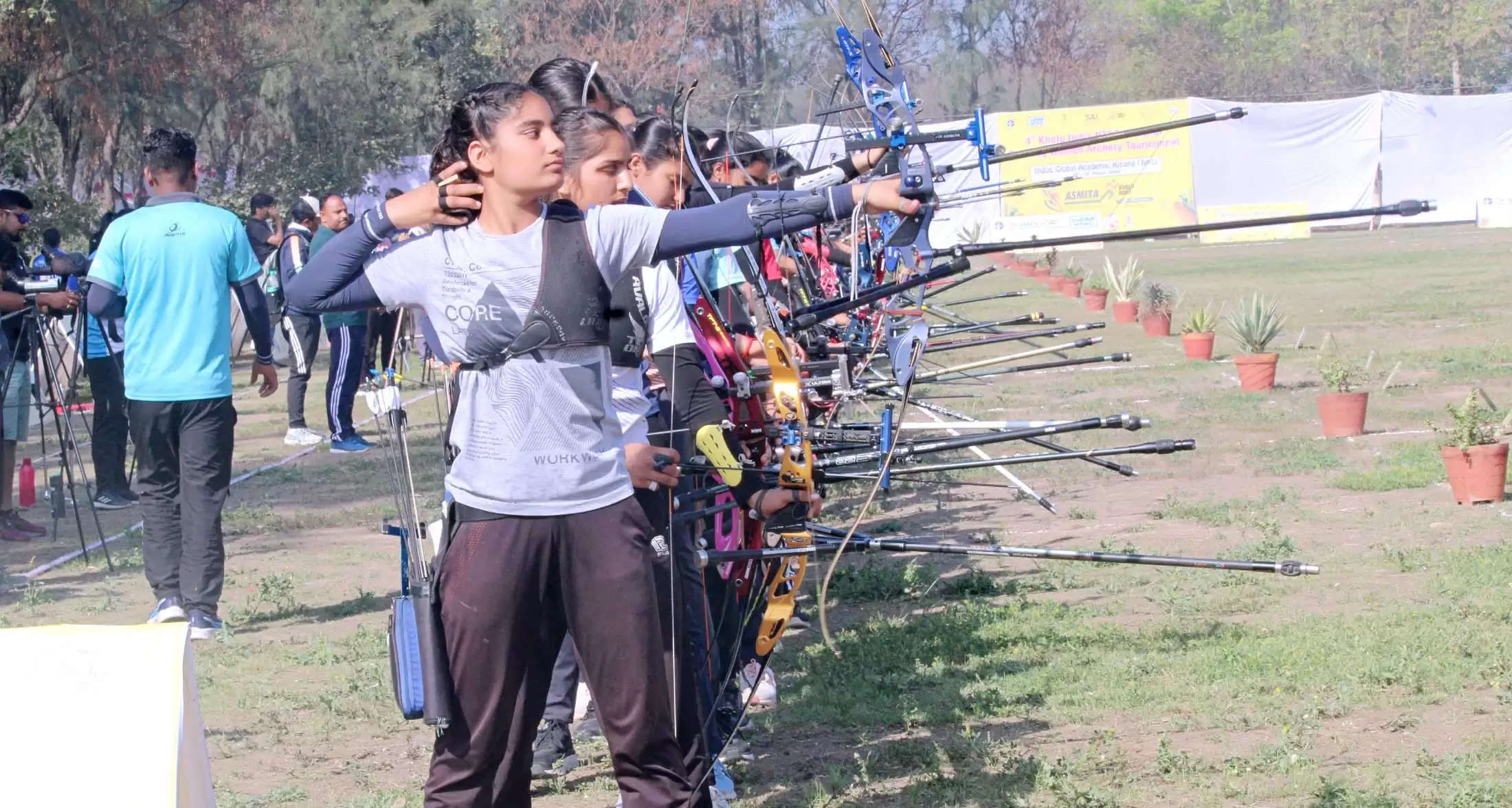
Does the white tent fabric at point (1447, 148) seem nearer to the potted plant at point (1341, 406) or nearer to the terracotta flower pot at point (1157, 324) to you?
the terracotta flower pot at point (1157, 324)

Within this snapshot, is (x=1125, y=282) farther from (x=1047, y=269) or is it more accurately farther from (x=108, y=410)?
(x=108, y=410)

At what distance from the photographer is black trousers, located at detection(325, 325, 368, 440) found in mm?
13117

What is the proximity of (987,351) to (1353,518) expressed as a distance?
12438 mm

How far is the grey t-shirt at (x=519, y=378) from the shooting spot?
3270mm

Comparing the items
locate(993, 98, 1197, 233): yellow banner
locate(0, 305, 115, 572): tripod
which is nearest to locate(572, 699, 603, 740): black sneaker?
locate(0, 305, 115, 572): tripod

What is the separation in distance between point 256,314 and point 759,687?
3011mm

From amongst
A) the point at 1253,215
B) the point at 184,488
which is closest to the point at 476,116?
the point at 184,488

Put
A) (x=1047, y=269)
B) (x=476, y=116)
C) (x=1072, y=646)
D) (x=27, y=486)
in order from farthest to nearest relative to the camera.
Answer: (x=1047, y=269)
(x=27, y=486)
(x=1072, y=646)
(x=476, y=116)

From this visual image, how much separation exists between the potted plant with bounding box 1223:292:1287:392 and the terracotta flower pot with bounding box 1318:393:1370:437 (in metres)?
2.53

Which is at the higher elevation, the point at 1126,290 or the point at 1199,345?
the point at 1199,345

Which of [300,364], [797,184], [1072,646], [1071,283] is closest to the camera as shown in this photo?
[797,184]

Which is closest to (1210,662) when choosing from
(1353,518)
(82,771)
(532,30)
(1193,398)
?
(1353,518)

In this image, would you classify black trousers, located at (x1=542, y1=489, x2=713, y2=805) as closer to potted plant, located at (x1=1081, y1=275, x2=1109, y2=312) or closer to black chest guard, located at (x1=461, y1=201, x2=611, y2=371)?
black chest guard, located at (x1=461, y1=201, x2=611, y2=371)

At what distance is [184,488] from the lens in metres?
6.79
